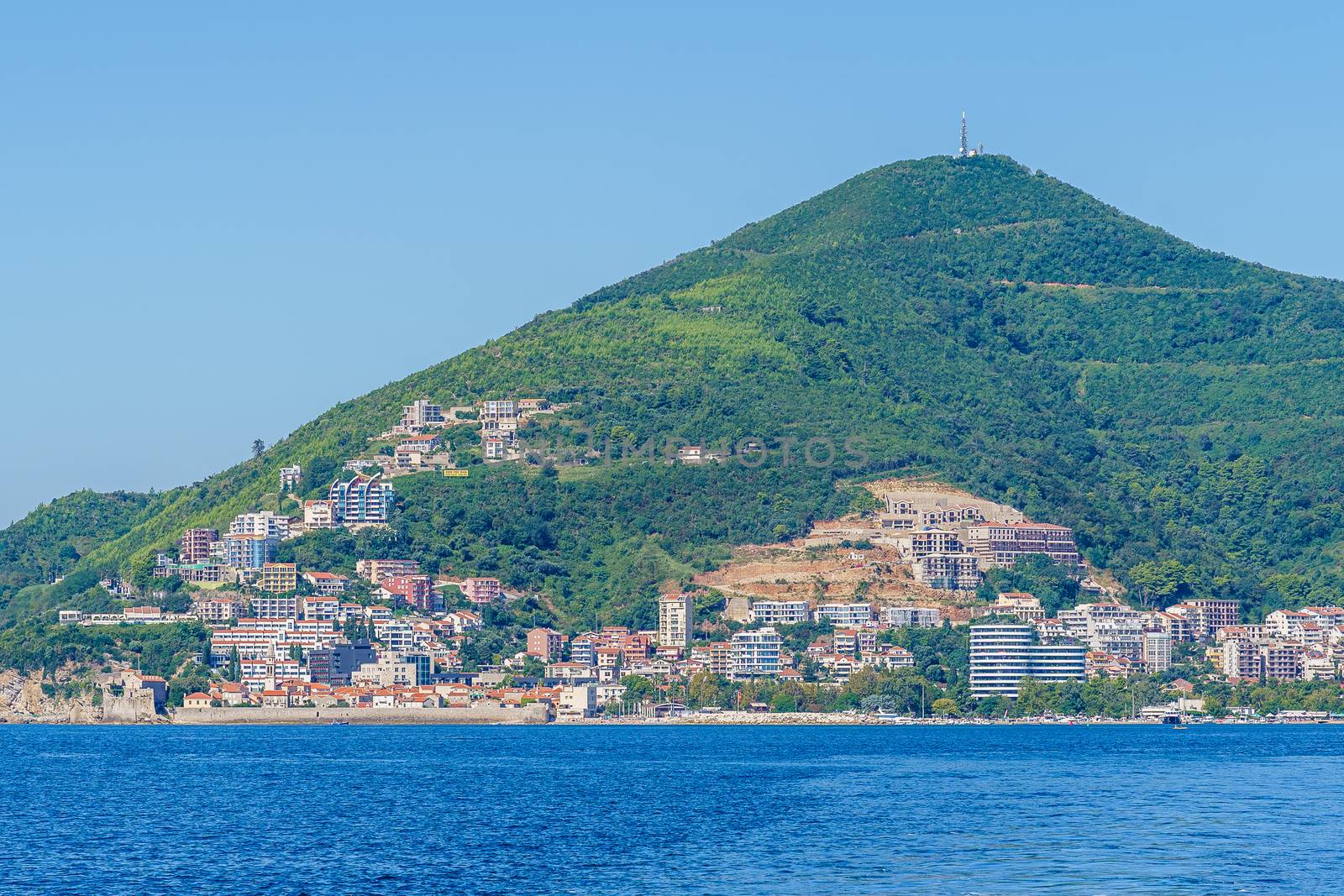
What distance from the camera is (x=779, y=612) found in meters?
175

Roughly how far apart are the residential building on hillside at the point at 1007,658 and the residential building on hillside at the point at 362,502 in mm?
52048

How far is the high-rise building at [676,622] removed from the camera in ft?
566

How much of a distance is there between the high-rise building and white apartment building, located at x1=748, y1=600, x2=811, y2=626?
4.71 metres

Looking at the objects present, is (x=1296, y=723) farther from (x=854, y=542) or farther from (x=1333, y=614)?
(x=854, y=542)

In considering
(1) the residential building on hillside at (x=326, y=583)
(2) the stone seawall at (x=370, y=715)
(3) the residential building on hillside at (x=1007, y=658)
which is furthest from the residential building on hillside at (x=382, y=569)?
(3) the residential building on hillside at (x=1007, y=658)

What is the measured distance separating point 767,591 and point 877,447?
24315 mm

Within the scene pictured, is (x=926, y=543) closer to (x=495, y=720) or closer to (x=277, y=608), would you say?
(x=495, y=720)

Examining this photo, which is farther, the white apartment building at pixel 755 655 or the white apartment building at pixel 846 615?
the white apartment building at pixel 846 615

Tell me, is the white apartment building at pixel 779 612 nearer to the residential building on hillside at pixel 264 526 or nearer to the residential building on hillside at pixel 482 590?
the residential building on hillside at pixel 482 590

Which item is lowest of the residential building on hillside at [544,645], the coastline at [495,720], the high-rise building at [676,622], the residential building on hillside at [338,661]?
the coastline at [495,720]

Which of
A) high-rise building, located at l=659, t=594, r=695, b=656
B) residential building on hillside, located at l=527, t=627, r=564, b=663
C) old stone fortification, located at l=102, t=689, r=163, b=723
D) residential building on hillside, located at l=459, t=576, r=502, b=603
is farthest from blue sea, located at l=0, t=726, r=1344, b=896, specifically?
residential building on hillside, located at l=459, t=576, r=502, b=603

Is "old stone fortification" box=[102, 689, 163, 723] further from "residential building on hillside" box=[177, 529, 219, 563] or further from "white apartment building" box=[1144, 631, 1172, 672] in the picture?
"white apartment building" box=[1144, 631, 1172, 672]

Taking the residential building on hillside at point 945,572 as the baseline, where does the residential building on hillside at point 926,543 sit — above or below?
above

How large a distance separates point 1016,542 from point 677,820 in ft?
380
